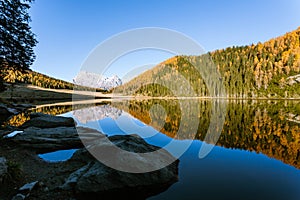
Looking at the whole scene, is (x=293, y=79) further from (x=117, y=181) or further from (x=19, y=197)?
(x=19, y=197)

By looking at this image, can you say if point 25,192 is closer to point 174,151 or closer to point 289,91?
point 174,151

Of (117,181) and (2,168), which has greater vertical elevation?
(2,168)

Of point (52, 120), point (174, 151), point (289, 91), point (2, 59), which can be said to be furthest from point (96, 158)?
point (289, 91)

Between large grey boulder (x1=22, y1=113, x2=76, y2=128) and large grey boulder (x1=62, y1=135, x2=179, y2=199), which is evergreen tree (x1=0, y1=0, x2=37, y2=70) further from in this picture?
large grey boulder (x1=62, y1=135, x2=179, y2=199)

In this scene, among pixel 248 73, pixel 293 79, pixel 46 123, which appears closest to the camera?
pixel 46 123

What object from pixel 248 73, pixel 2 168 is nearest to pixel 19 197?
pixel 2 168

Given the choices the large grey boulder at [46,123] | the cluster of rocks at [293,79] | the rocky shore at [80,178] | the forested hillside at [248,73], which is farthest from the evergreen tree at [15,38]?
the cluster of rocks at [293,79]

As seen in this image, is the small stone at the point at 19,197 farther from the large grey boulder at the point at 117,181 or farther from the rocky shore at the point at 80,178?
the large grey boulder at the point at 117,181

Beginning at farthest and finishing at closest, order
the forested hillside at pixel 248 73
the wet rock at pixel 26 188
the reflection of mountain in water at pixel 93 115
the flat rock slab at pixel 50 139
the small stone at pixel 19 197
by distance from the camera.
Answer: the forested hillside at pixel 248 73, the reflection of mountain in water at pixel 93 115, the flat rock slab at pixel 50 139, the wet rock at pixel 26 188, the small stone at pixel 19 197

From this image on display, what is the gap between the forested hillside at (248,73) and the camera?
125m

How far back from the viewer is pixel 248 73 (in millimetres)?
144750

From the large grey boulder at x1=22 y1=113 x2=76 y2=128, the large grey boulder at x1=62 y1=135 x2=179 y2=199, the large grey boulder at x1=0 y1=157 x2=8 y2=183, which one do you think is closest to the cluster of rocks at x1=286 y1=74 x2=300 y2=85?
the large grey boulder at x1=22 y1=113 x2=76 y2=128

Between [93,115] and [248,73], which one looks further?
[248,73]

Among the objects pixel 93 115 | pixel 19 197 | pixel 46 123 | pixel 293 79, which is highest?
pixel 293 79
